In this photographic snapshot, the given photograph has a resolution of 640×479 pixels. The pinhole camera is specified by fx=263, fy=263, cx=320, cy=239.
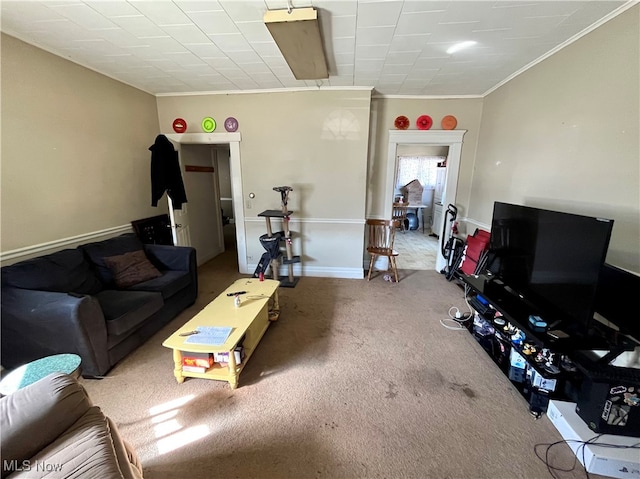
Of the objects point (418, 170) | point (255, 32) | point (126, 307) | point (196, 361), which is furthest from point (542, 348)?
point (418, 170)

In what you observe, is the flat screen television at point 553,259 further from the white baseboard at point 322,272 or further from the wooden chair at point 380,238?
the white baseboard at point 322,272

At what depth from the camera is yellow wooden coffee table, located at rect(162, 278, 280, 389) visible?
1.73 metres

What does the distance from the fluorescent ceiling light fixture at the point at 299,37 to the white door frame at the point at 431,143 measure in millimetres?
1531

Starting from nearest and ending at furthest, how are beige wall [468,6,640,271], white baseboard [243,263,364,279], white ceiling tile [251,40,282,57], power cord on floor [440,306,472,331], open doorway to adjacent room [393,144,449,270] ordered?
beige wall [468,6,640,271]
white ceiling tile [251,40,282,57]
power cord on floor [440,306,472,331]
white baseboard [243,263,364,279]
open doorway to adjacent room [393,144,449,270]

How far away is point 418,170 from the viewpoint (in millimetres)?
7512

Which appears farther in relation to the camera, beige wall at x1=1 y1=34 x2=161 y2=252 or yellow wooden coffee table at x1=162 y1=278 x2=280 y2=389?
beige wall at x1=1 y1=34 x2=161 y2=252

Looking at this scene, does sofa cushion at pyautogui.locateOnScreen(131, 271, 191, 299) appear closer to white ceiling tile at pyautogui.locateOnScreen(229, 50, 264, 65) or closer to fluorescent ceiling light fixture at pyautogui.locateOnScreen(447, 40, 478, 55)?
white ceiling tile at pyautogui.locateOnScreen(229, 50, 264, 65)

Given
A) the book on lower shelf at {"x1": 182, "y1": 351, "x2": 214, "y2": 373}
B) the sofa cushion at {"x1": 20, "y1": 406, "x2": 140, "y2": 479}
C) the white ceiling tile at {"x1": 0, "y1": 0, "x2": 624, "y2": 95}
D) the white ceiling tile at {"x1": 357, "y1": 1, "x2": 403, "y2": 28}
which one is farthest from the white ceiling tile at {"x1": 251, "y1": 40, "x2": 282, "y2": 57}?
the sofa cushion at {"x1": 20, "y1": 406, "x2": 140, "y2": 479}

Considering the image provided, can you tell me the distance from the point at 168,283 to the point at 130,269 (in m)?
0.41

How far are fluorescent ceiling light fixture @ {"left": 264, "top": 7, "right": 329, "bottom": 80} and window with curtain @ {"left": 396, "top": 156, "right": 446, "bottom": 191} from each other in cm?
→ 526

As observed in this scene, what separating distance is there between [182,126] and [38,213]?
6.64ft

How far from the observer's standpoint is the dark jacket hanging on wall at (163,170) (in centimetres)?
310

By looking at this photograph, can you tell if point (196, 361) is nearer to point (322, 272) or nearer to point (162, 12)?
point (322, 272)

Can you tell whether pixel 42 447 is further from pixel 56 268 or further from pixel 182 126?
pixel 182 126
